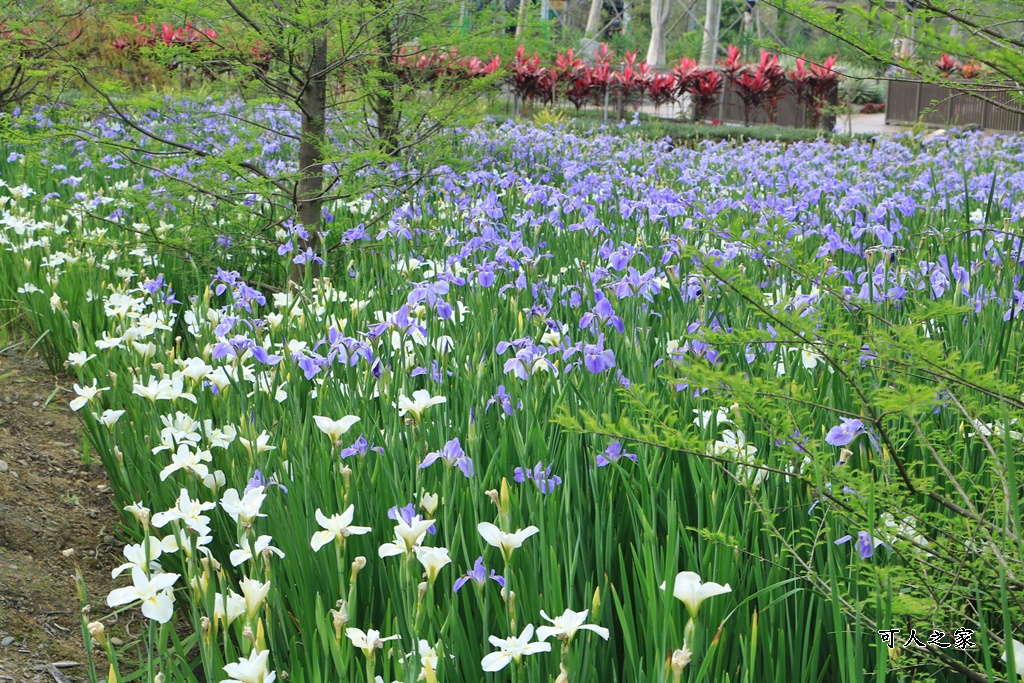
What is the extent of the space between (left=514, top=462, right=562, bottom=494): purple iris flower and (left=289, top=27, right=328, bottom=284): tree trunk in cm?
255

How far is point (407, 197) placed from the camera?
203 inches

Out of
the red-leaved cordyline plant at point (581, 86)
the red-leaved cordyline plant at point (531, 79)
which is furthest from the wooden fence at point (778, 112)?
the red-leaved cordyline plant at point (531, 79)

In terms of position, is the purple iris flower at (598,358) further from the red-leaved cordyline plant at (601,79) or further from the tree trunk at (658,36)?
the tree trunk at (658,36)

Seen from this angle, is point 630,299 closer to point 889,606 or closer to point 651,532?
point 651,532

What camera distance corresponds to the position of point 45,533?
7.93 ft

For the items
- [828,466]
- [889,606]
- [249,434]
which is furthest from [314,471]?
[889,606]

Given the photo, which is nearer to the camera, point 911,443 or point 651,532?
point 651,532

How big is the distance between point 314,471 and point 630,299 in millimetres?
1281

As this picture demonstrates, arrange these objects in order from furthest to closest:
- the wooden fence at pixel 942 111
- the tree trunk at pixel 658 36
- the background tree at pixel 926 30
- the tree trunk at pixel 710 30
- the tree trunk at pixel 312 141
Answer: the tree trunk at pixel 658 36 < the tree trunk at pixel 710 30 < the wooden fence at pixel 942 111 < the tree trunk at pixel 312 141 < the background tree at pixel 926 30

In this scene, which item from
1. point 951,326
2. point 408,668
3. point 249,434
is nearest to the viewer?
point 408,668

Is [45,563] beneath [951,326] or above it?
beneath

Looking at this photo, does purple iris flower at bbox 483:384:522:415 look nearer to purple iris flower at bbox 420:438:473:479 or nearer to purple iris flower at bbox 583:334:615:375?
purple iris flower at bbox 583:334:615:375

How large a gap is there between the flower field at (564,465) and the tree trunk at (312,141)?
43cm

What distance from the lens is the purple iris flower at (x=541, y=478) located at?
5.65 feet
